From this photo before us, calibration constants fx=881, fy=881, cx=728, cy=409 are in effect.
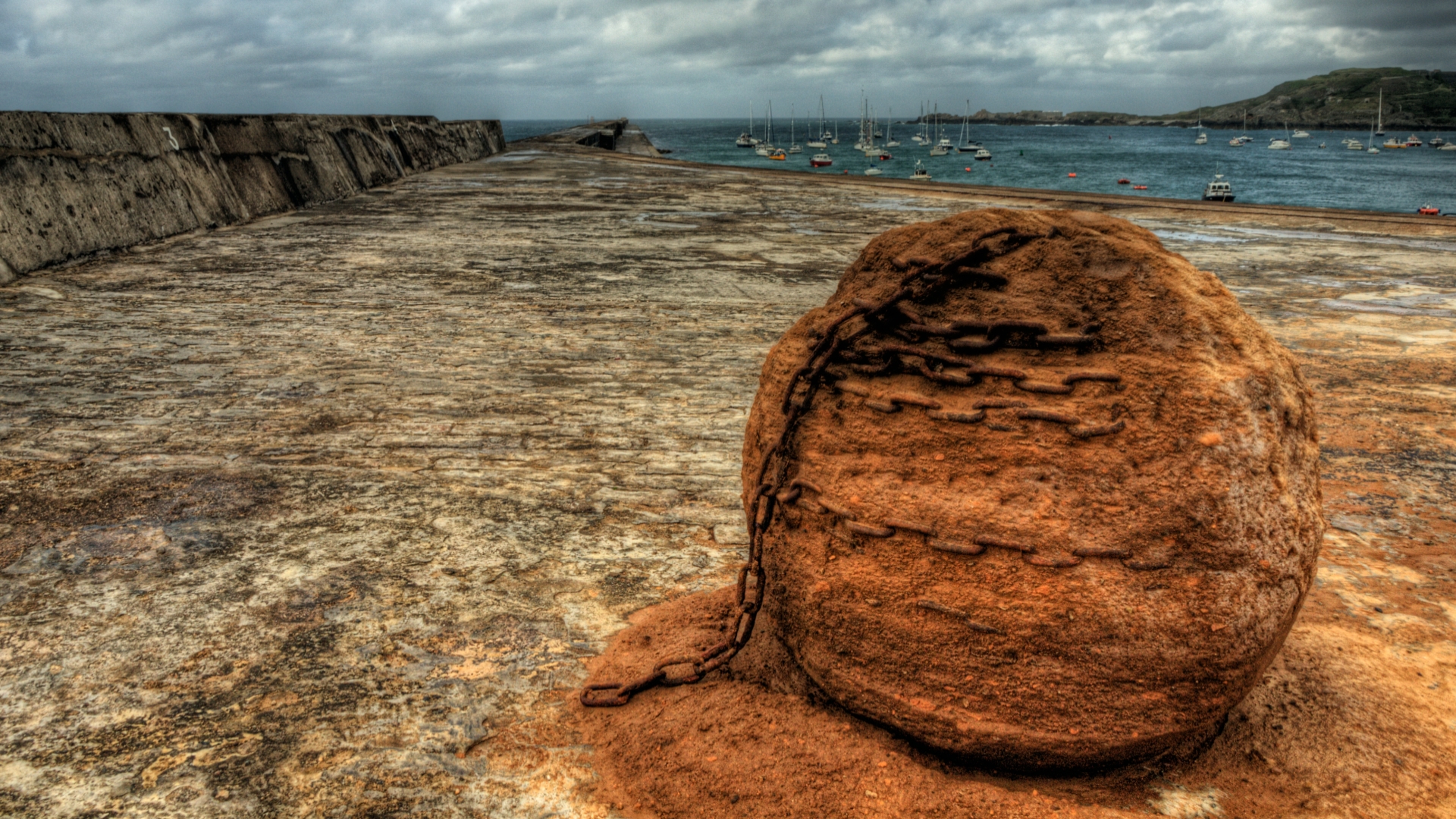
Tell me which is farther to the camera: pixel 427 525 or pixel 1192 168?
pixel 1192 168

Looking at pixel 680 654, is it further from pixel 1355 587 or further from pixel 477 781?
pixel 1355 587

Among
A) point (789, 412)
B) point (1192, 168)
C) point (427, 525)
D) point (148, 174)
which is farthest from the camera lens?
point (1192, 168)

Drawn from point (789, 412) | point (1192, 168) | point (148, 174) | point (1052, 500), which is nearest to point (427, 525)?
point (789, 412)

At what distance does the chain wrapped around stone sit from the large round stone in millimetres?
11

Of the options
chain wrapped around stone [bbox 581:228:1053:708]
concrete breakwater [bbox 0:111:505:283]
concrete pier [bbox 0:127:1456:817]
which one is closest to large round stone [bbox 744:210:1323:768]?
chain wrapped around stone [bbox 581:228:1053:708]

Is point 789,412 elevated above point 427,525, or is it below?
above

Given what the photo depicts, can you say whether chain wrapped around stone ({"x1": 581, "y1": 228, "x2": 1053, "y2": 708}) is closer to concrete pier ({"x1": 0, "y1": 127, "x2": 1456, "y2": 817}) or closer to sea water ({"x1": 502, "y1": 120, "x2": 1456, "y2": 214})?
concrete pier ({"x1": 0, "y1": 127, "x2": 1456, "y2": 817})

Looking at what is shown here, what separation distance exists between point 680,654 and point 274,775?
1.06m

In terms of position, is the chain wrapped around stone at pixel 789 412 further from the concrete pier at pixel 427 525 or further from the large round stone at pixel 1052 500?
the concrete pier at pixel 427 525

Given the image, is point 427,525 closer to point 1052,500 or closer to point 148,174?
point 1052,500

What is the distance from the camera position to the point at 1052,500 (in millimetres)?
1942

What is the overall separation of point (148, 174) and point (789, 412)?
8899mm

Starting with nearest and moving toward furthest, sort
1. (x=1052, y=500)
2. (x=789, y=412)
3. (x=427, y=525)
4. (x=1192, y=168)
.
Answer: (x=1052, y=500)
(x=789, y=412)
(x=427, y=525)
(x=1192, y=168)

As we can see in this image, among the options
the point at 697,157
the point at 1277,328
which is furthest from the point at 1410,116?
the point at 1277,328
